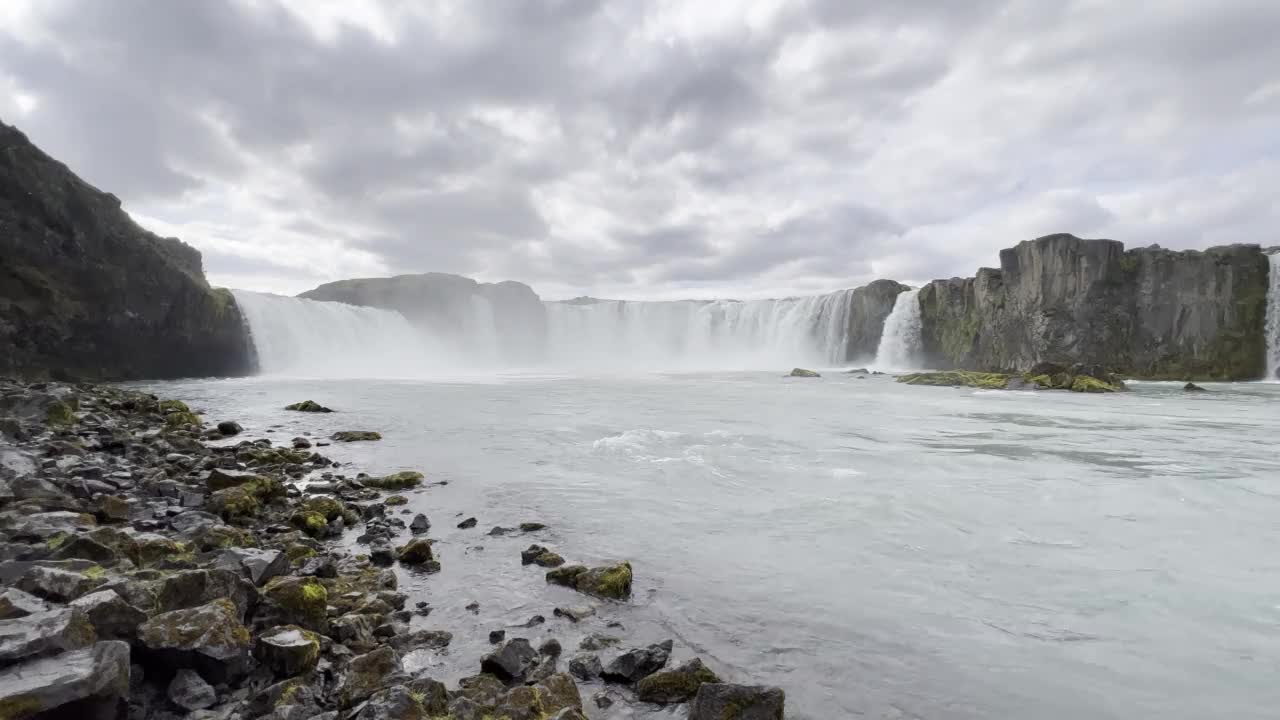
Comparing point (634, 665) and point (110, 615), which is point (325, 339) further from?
point (634, 665)

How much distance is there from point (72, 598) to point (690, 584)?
413 cm

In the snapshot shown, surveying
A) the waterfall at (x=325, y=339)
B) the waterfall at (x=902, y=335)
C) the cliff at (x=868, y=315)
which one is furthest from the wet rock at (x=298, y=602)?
the cliff at (x=868, y=315)

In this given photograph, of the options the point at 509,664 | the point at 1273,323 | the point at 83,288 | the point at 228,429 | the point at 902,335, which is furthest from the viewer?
the point at 902,335

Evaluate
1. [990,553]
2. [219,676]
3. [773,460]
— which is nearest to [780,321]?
[773,460]

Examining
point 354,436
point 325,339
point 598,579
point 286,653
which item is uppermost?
point 325,339

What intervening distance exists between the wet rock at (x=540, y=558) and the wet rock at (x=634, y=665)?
6.51 ft

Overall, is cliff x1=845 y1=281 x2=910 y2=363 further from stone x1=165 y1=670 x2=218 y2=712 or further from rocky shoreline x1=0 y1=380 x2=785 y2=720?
stone x1=165 y1=670 x2=218 y2=712

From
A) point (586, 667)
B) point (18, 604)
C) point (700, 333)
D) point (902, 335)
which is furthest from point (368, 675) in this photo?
point (700, 333)

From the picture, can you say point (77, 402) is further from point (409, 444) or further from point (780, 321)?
point (780, 321)

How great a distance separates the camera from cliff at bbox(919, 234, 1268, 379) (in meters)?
41.0

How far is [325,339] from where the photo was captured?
171ft

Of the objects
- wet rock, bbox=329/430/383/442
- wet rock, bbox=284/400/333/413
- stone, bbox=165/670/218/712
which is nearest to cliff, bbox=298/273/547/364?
wet rock, bbox=284/400/333/413

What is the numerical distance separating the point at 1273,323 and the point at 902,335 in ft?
84.3

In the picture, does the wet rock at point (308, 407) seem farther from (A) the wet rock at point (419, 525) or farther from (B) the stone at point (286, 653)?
(B) the stone at point (286, 653)
